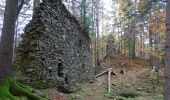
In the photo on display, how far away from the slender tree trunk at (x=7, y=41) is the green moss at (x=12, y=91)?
279mm

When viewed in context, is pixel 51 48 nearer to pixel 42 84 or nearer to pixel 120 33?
pixel 42 84

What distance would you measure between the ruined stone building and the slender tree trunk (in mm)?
2487

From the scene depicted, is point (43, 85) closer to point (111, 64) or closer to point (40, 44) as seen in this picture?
point (40, 44)

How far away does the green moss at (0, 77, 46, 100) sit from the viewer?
6.84 meters

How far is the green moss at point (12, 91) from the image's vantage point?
6.84 meters

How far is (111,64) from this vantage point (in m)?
27.2

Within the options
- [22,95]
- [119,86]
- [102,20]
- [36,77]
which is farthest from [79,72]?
[102,20]

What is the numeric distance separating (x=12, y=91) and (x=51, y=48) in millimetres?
4332

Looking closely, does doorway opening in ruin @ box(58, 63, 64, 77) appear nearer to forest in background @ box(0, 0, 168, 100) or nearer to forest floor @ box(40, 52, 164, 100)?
forest floor @ box(40, 52, 164, 100)

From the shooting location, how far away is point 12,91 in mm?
7414

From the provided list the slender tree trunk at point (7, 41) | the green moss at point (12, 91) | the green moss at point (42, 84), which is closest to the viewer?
the green moss at point (12, 91)

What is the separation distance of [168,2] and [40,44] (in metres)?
6.64

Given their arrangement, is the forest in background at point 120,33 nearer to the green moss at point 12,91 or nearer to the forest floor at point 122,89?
the forest floor at point 122,89

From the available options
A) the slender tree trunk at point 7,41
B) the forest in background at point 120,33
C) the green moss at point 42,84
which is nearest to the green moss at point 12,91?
the slender tree trunk at point 7,41
